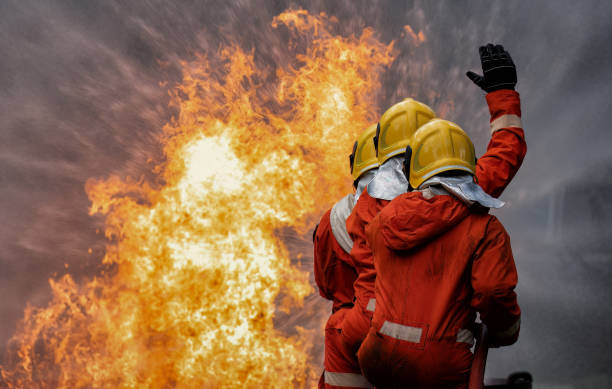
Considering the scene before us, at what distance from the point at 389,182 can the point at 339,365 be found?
5.37 ft

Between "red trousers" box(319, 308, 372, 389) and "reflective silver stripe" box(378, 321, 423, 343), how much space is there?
101 cm

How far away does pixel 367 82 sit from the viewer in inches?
304

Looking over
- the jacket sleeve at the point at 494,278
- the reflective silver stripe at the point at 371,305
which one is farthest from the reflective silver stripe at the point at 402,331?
the reflective silver stripe at the point at 371,305

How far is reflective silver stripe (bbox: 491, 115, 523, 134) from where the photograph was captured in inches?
135

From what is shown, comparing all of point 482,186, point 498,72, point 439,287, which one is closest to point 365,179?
point 482,186

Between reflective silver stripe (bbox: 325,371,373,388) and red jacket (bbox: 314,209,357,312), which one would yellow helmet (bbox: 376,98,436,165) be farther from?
reflective silver stripe (bbox: 325,371,373,388)

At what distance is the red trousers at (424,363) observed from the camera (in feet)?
7.64

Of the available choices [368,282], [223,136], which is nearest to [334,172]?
[223,136]

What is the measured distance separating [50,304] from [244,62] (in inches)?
289

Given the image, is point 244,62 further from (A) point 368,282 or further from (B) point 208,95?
(A) point 368,282

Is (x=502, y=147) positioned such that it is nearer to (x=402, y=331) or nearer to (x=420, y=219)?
(x=420, y=219)

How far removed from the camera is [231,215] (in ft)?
26.2

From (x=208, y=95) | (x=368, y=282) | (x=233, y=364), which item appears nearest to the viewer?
(x=368, y=282)

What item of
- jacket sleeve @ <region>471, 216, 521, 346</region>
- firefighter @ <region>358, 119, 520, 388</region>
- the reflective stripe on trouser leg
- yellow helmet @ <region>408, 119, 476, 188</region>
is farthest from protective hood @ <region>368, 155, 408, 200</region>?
the reflective stripe on trouser leg
